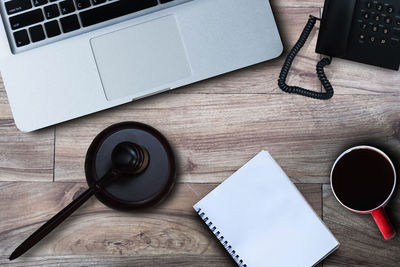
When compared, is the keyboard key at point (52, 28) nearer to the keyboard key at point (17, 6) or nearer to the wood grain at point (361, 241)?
the keyboard key at point (17, 6)

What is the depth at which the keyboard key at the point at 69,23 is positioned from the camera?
0.68 meters

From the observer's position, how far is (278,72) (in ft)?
2.42

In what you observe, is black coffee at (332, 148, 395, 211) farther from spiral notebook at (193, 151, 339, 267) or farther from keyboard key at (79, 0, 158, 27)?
keyboard key at (79, 0, 158, 27)

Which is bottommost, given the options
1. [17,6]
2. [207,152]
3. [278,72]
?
[207,152]

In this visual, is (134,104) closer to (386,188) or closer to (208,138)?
(208,138)

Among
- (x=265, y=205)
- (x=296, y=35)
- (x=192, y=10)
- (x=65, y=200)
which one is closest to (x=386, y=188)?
(x=265, y=205)

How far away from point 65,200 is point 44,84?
20 cm

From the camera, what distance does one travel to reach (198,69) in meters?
0.71

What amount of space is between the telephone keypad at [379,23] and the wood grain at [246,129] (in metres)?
0.10

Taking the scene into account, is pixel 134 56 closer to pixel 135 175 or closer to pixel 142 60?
pixel 142 60

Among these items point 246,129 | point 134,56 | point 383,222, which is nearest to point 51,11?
point 134,56

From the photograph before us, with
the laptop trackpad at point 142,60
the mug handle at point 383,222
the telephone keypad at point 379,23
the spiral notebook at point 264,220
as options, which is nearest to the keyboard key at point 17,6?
the laptop trackpad at point 142,60

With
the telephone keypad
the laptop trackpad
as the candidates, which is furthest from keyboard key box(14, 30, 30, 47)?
the telephone keypad

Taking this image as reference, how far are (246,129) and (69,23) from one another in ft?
1.09
